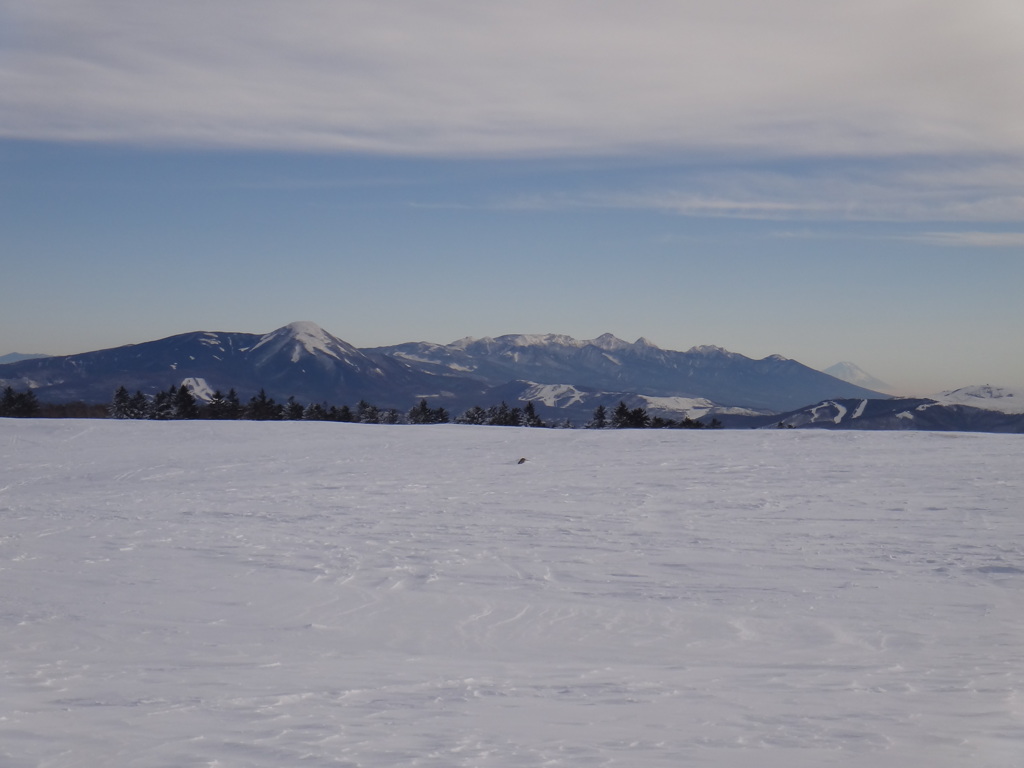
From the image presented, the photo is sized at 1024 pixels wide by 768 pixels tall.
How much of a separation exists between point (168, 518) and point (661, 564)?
29.4 ft

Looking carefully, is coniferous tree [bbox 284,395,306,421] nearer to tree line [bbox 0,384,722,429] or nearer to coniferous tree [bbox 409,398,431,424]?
tree line [bbox 0,384,722,429]

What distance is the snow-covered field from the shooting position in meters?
5.38

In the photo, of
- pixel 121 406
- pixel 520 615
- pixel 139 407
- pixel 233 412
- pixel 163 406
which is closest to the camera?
pixel 520 615

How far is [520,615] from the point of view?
923 centimetres

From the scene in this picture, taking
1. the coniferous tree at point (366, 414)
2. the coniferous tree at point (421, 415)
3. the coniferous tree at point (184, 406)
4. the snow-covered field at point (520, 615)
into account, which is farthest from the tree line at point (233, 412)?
the snow-covered field at point (520, 615)

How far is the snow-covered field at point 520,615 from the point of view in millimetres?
5379

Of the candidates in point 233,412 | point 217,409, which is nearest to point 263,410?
point 233,412

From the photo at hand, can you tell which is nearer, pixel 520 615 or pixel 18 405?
pixel 520 615

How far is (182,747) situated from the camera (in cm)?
511

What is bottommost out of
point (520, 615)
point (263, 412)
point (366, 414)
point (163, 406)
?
point (520, 615)

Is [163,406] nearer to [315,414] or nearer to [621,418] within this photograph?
[315,414]

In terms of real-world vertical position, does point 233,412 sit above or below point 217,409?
below

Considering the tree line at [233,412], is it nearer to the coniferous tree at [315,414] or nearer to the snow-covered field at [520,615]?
the coniferous tree at [315,414]

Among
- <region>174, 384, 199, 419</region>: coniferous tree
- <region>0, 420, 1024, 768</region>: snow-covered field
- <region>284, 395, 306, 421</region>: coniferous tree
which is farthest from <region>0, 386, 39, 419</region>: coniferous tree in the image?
<region>0, 420, 1024, 768</region>: snow-covered field
